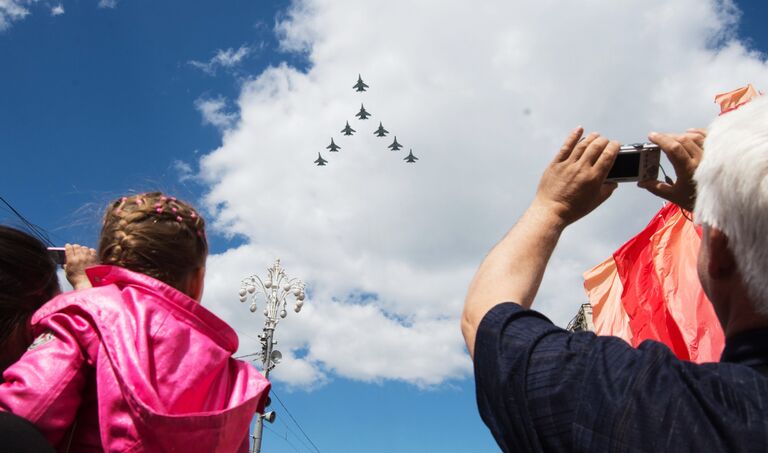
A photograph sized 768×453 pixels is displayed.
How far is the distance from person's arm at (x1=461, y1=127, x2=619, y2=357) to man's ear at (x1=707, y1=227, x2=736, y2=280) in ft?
1.15

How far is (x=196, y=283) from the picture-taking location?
7.80 feet

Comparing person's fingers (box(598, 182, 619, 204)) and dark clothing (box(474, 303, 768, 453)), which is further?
→ person's fingers (box(598, 182, 619, 204))

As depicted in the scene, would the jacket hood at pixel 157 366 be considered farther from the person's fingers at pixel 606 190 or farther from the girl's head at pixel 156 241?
the person's fingers at pixel 606 190

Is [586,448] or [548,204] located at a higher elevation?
[548,204]

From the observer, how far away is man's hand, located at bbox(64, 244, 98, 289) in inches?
99.6

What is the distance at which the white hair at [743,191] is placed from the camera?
3.75ft

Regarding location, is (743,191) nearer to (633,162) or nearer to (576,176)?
(576,176)

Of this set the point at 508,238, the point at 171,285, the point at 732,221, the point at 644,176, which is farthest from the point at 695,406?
the point at 171,285

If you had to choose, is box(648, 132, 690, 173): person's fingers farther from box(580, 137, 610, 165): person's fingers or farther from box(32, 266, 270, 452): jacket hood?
box(32, 266, 270, 452): jacket hood

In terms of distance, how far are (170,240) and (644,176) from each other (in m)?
1.59

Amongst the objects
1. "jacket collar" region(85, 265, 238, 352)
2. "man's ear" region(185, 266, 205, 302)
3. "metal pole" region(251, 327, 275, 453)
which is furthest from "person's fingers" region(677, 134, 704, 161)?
"metal pole" region(251, 327, 275, 453)

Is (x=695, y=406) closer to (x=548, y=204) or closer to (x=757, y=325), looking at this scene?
(x=757, y=325)

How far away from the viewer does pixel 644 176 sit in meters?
1.87

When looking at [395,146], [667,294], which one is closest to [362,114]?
[395,146]
